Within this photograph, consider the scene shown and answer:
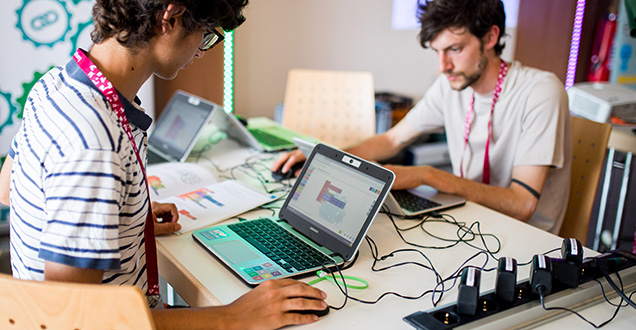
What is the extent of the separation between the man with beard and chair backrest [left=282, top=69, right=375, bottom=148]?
2.75ft

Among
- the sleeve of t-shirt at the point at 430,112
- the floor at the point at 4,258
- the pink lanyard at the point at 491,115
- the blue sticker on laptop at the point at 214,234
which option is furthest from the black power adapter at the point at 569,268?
the floor at the point at 4,258

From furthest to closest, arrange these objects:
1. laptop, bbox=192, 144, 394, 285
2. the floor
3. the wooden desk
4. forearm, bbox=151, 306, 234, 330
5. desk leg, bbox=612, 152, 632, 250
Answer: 1. the floor
2. desk leg, bbox=612, 152, 632, 250
3. laptop, bbox=192, 144, 394, 285
4. the wooden desk
5. forearm, bbox=151, 306, 234, 330

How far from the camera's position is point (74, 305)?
0.71 m

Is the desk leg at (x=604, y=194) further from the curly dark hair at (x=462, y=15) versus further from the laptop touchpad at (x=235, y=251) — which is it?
the laptop touchpad at (x=235, y=251)

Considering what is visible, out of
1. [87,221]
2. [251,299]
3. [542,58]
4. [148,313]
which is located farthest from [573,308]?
[542,58]

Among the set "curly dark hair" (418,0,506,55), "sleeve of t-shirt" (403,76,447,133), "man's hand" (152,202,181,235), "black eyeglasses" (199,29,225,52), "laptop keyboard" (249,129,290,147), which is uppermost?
"curly dark hair" (418,0,506,55)

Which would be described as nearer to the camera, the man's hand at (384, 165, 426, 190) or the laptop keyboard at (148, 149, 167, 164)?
the man's hand at (384, 165, 426, 190)

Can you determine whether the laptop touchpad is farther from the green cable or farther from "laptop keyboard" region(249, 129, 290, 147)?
"laptop keyboard" region(249, 129, 290, 147)

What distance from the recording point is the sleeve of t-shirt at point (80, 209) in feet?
2.54

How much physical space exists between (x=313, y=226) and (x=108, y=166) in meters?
0.57

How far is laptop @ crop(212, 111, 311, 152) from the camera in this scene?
2059 millimetres

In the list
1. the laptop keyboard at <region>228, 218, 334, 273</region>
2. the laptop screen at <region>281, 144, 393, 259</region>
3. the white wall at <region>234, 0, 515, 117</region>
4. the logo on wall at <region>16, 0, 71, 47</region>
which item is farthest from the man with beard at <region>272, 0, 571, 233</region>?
the white wall at <region>234, 0, 515, 117</region>

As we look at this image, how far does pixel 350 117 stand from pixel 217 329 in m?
2.08

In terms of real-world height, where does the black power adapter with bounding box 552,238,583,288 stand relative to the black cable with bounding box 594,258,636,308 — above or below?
above
